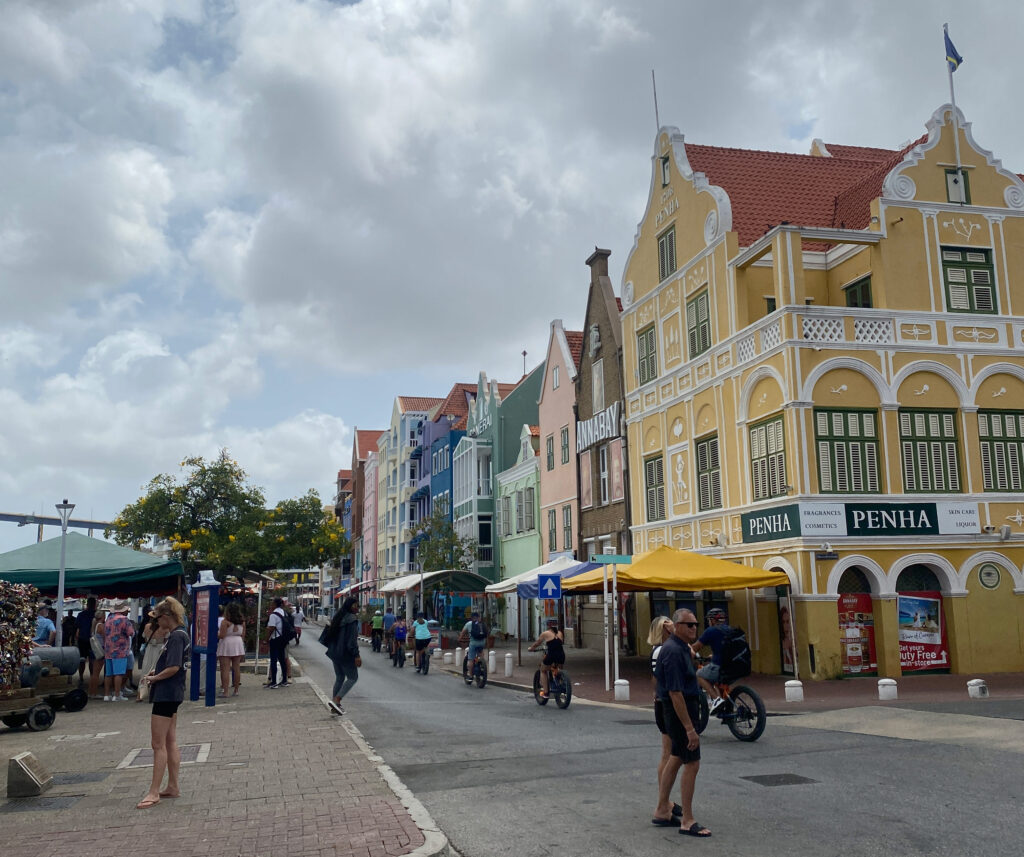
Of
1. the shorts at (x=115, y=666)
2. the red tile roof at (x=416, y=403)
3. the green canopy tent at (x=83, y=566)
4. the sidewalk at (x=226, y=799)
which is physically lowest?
the sidewalk at (x=226, y=799)

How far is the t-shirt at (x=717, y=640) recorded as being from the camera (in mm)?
11953

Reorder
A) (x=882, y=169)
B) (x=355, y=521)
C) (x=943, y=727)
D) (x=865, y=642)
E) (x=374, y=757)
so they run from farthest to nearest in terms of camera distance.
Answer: (x=355, y=521) < (x=882, y=169) < (x=865, y=642) < (x=943, y=727) < (x=374, y=757)

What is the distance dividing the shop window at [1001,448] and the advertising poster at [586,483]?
15.3 m

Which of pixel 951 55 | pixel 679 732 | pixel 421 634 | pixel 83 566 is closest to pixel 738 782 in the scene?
pixel 679 732

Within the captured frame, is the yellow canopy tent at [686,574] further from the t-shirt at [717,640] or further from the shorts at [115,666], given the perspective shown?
the shorts at [115,666]

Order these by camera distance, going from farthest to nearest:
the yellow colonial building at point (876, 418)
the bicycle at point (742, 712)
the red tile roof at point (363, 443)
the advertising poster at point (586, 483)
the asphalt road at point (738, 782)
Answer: the red tile roof at point (363, 443) < the advertising poster at point (586, 483) < the yellow colonial building at point (876, 418) < the bicycle at point (742, 712) < the asphalt road at point (738, 782)

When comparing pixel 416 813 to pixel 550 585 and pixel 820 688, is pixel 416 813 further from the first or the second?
pixel 550 585

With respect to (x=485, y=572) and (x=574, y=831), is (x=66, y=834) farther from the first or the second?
(x=485, y=572)

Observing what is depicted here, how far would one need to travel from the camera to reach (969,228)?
22.8 m

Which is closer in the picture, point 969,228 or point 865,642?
point 865,642

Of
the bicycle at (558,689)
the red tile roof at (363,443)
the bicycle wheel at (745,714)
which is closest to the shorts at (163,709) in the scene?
the bicycle wheel at (745,714)

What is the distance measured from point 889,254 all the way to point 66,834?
Result: 20.2 m

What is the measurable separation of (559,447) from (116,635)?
2391 centimetres

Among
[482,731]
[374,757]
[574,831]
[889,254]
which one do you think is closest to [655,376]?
[889,254]
